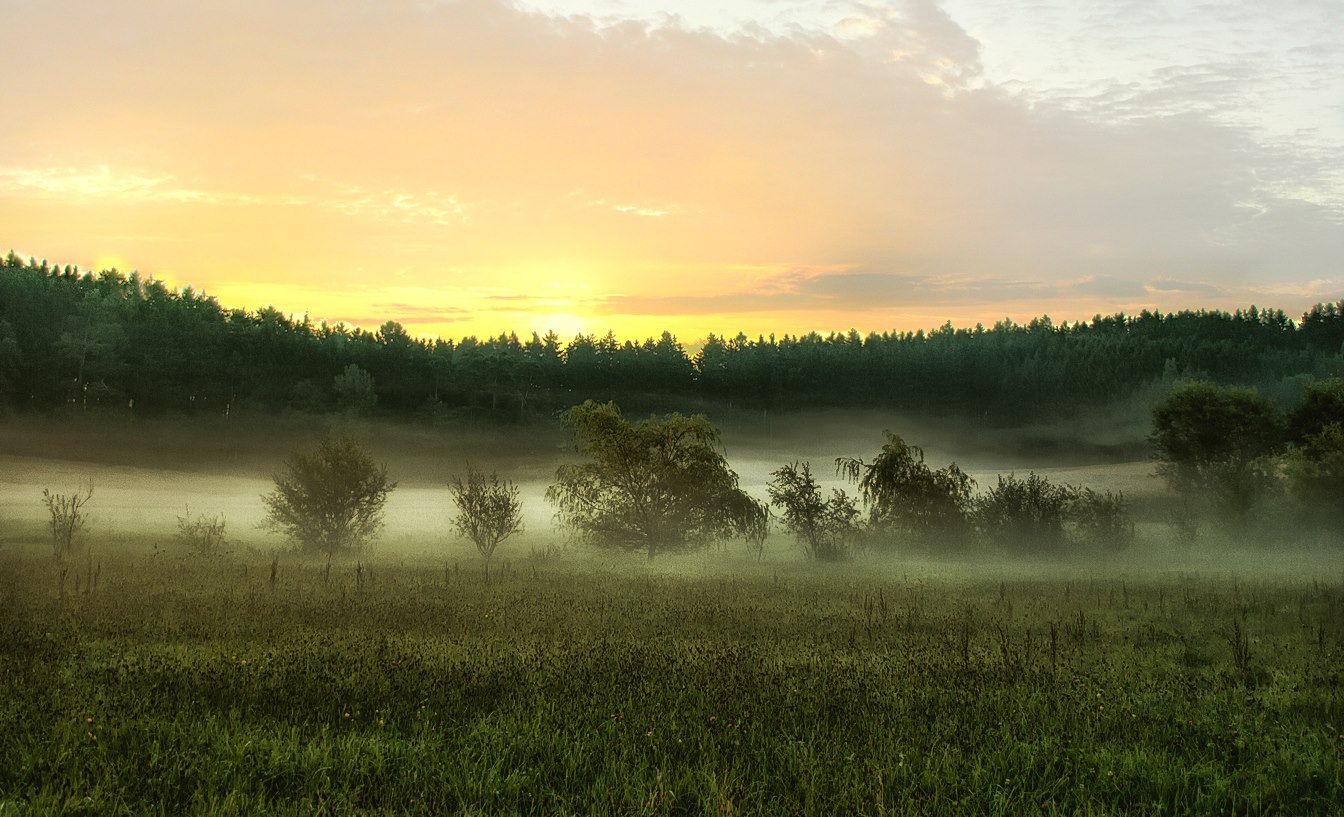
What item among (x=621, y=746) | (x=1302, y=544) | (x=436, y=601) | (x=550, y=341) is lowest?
(x=1302, y=544)

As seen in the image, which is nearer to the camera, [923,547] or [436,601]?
[436,601]

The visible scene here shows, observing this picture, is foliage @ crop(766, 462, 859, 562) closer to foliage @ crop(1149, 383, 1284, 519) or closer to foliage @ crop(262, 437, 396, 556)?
foliage @ crop(262, 437, 396, 556)

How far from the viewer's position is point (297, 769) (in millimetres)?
7051

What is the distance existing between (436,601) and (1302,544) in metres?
57.0

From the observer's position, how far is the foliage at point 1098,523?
158ft

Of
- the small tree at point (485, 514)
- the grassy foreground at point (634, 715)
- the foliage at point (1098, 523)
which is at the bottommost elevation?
the foliage at point (1098, 523)

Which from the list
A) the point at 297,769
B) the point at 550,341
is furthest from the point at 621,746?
the point at 550,341

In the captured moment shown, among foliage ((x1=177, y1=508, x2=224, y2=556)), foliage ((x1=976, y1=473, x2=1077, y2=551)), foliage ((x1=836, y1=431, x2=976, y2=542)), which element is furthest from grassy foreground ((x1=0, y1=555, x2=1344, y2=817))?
foliage ((x1=976, y1=473, x2=1077, y2=551))

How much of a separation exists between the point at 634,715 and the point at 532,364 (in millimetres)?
117037

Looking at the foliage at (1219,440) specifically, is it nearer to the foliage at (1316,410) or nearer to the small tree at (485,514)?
the foliage at (1316,410)

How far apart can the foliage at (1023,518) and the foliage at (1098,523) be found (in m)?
1.20

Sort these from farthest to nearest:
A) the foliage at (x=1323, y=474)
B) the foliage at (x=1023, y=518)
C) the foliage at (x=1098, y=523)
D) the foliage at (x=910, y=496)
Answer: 1. the foliage at (x=1323, y=474)
2. the foliage at (x=1098, y=523)
3. the foliage at (x=1023, y=518)
4. the foliage at (x=910, y=496)

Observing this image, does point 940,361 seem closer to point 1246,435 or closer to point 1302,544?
point 1246,435

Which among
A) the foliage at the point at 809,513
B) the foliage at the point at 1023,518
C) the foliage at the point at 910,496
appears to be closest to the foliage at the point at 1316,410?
the foliage at the point at 1023,518
